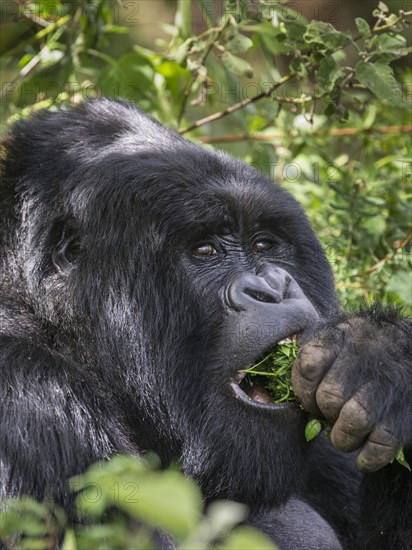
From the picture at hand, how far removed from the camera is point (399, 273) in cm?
458

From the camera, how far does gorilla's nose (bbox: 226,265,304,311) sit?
3043 millimetres

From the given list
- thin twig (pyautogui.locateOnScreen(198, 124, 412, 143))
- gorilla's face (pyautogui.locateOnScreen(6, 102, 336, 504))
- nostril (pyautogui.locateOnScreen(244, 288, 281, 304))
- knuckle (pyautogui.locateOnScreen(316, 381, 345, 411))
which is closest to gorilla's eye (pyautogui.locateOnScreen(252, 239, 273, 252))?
gorilla's face (pyautogui.locateOnScreen(6, 102, 336, 504))

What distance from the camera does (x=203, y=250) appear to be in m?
3.23

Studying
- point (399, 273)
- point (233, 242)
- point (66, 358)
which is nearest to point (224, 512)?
point (66, 358)

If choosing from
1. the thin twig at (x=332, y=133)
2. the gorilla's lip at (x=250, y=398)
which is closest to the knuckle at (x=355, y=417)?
the gorilla's lip at (x=250, y=398)

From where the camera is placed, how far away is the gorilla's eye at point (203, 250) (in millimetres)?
3232

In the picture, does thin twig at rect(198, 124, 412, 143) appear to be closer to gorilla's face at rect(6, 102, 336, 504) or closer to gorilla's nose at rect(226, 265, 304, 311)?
gorilla's face at rect(6, 102, 336, 504)

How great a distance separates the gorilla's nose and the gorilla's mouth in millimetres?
164

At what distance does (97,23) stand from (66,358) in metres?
3.07

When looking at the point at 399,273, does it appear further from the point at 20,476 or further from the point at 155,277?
the point at 20,476

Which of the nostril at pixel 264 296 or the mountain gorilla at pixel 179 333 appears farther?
the nostril at pixel 264 296

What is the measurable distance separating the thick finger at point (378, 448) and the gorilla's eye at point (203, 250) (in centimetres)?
92

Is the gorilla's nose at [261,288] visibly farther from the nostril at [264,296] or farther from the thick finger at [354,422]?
the thick finger at [354,422]

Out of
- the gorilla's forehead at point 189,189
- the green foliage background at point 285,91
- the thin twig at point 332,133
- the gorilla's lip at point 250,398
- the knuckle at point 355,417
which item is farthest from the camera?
the thin twig at point 332,133
